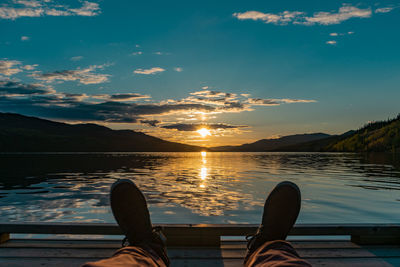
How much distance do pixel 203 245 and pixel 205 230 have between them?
217mm

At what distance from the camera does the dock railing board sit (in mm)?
3441

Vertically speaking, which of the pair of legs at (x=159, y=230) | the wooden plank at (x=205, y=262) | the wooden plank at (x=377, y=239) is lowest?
the wooden plank at (x=205, y=262)

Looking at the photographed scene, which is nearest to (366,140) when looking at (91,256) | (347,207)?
(347,207)

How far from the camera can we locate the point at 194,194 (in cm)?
1410

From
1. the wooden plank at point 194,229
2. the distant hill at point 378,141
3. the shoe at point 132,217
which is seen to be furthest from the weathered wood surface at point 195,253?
the distant hill at point 378,141

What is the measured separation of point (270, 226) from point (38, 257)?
2.68 meters

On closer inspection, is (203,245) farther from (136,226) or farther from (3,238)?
(3,238)

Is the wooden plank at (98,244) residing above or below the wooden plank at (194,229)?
below

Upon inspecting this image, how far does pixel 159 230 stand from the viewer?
3020mm

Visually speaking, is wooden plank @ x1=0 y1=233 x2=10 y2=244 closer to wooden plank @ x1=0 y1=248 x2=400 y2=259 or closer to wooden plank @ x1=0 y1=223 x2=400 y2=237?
wooden plank @ x1=0 y1=223 x2=400 y2=237

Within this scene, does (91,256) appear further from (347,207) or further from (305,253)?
(347,207)

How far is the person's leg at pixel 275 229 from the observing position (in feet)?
7.41

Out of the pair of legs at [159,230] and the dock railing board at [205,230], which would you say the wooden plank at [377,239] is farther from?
the pair of legs at [159,230]

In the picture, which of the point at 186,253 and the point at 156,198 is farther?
the point at 156,198
